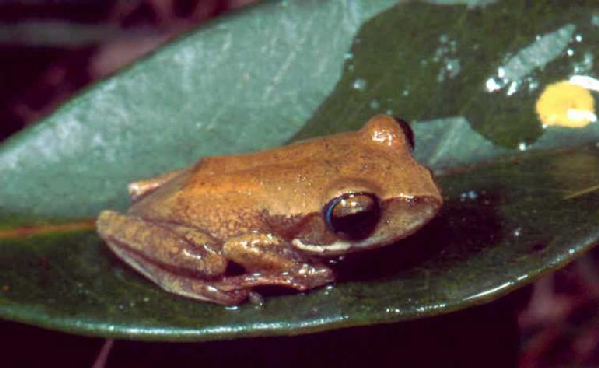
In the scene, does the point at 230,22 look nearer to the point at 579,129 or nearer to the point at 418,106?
the point at 418,106

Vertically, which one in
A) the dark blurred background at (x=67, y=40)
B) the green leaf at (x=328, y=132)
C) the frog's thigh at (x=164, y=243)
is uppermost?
the green leaf at (x=328, y=132)

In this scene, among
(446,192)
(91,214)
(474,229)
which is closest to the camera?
(474,229)

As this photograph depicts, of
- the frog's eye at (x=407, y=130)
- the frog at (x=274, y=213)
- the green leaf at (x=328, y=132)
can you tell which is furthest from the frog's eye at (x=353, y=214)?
the frog's eye at (x=407, y=130)

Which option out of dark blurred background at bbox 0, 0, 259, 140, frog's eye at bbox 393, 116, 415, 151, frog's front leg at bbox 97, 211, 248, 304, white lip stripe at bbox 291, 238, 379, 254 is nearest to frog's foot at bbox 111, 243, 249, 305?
frog's front leg at bbox 97, 211, 248, 304

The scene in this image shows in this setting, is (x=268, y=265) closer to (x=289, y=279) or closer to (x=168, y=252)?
(x=289, y=279)

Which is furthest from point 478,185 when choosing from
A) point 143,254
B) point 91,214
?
point 91,214

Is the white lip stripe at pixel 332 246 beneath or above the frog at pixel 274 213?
beneath

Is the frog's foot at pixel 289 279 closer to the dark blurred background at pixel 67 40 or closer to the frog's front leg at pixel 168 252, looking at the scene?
the frog's front leg at pixel 168 252

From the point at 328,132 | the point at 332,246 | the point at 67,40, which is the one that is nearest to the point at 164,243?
the point at 332,246
